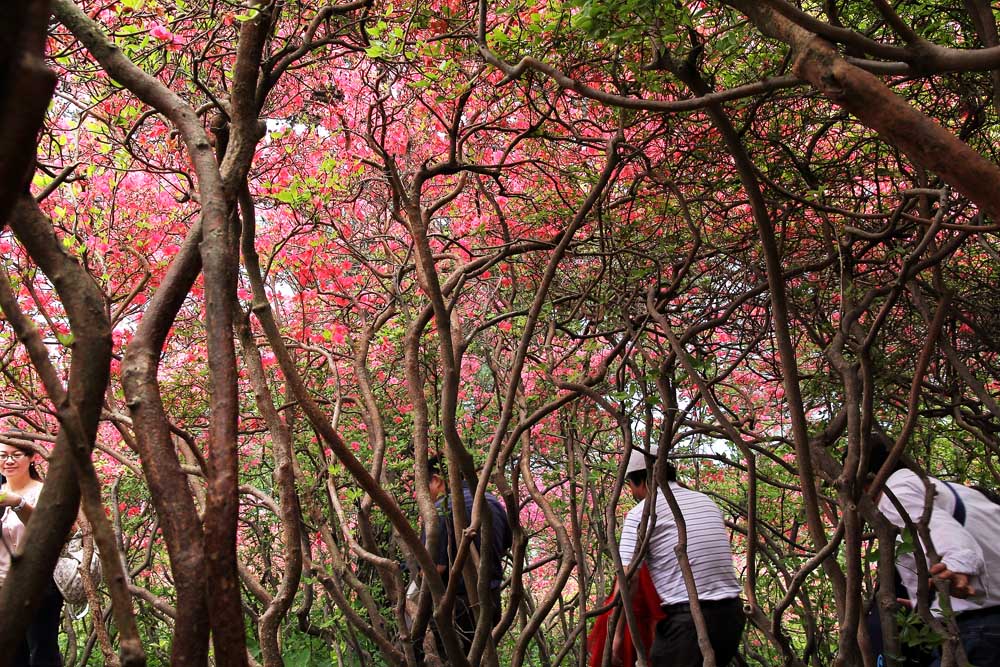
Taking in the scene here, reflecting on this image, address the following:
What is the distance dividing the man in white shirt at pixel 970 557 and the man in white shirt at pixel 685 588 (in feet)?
3.29

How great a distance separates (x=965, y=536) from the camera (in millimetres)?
3598

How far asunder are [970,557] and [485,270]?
256 cm

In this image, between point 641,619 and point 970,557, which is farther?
point 641,619

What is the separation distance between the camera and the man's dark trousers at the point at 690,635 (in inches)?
178

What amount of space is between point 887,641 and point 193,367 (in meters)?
5.55

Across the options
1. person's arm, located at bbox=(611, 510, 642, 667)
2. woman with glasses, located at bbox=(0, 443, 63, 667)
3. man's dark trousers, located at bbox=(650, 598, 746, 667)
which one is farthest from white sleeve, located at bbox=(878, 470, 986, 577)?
woman with glasses, located at bbox=(0, 443, 63, 667)

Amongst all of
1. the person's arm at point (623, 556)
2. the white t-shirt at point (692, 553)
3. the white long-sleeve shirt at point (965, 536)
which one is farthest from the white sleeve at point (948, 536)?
the person's arm at point (623, 556)

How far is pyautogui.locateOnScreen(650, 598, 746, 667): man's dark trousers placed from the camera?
14.8 ft

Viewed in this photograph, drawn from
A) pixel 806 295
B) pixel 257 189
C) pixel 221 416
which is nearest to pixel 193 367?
pixel 257 189

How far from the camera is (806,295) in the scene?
4.95 meters

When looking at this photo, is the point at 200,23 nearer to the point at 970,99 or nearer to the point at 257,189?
the point at 257,189

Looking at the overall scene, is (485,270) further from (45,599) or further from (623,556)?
(45,599)

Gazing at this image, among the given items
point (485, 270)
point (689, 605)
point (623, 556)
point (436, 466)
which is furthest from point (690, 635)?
point (436, 466)

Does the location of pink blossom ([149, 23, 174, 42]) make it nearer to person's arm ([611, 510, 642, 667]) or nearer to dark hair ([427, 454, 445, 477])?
dark hair ([427, 454, 445, 477])
